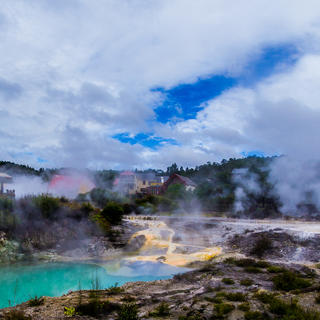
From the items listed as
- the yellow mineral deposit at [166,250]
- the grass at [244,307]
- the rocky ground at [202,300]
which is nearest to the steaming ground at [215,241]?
the yellow mineral deposit at [166,250]

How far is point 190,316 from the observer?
28.4 ft

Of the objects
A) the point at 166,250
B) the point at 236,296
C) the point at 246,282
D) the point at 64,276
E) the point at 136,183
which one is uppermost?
the point at 136,183

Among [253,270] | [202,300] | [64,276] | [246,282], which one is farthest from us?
[64,276]

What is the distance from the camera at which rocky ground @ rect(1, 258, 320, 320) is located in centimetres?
877

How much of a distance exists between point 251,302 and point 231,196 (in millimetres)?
Answer: 28785

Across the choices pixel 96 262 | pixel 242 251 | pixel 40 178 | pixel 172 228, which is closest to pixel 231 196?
pixel 172 228

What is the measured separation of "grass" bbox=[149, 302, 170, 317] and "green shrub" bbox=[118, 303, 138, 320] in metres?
0.53

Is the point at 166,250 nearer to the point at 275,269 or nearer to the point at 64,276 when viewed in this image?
the point at 64,276

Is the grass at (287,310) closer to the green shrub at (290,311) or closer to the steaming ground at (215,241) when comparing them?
the green shrub at (290,311)

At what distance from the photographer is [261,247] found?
64.1 feet

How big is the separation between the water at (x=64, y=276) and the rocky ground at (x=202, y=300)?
203 centimetres

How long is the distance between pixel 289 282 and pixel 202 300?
416cm

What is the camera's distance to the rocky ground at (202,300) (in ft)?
28.8

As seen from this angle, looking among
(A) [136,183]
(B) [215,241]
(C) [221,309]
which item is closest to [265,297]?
(C) [221,309]
